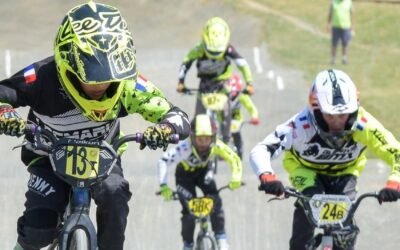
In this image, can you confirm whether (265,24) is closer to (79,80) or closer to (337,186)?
(337,186)

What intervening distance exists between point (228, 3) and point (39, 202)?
26746 mm

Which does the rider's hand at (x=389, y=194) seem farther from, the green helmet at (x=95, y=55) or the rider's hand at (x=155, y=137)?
the green helmet at (x=95, y=55)

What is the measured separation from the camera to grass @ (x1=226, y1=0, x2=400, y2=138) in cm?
2434

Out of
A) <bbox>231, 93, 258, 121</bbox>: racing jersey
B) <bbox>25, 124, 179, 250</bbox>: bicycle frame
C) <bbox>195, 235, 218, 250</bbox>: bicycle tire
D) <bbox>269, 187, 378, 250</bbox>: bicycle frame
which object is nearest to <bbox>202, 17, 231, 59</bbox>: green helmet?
<bbox>231, 93, 258, 121</bbox>: racing jersey

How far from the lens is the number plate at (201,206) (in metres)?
11.1

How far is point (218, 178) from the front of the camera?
14930mm

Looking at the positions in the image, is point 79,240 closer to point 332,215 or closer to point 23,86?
point 23,86

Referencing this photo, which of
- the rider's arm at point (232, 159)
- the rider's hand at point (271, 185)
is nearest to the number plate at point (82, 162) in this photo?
the rider's hand at point (271, 185)

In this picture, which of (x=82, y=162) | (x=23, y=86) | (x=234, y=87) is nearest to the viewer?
(x=82, y=162)

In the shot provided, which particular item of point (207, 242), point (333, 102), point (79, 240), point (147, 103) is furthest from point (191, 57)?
point (79, 240)

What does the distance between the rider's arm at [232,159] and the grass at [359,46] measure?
30.5 feet

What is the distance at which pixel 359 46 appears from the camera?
30562 millimetres

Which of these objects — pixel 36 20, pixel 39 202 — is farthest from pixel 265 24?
pixel 39 202

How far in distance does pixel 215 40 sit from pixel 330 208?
9.30m
